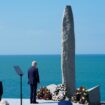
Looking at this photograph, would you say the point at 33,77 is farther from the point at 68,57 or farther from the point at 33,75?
the point at 68,57

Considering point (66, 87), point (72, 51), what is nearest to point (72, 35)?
point (72, 51)

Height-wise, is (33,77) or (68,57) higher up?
(68,57)

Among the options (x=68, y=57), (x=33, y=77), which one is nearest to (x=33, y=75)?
(x=33, y=77)

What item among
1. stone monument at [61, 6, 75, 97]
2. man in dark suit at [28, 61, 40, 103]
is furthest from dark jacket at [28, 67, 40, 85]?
stone monument at [61, 6, 75, 97]

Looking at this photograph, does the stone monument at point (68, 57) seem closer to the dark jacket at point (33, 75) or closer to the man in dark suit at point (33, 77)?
the man in dark suit at point (33, 77)

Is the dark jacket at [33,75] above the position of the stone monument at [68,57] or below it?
below

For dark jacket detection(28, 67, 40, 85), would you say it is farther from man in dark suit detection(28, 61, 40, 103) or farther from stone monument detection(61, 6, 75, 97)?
stone monument detection(61, 6, 75, 97)

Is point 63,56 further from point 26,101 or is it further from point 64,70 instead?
point 26,101

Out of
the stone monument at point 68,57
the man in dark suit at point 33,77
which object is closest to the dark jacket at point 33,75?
the man in dark suit at point 33,77

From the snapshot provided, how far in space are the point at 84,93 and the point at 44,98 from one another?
1.90m

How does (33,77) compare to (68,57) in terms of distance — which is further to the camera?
(68,57)

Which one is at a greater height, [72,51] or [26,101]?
[72,51]

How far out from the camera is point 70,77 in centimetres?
2500

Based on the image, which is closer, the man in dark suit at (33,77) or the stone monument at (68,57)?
the man in dark suit at (33,77)
